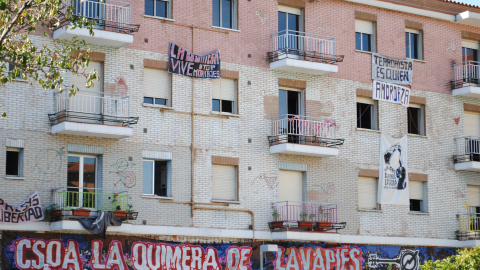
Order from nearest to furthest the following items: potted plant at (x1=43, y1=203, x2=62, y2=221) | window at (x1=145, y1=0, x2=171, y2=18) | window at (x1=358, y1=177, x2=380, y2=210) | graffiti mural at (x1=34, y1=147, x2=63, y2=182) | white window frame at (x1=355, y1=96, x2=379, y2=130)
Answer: potted plant at (x1=43, y1=203, x2=62, y2=221), graffiti mural at (x1=34, y1=147, x2=63, y2=182), window at (x1=145, y1=0, x2=171, y2=18), window at (x1=358, y1=177, x2=380, y2=210), white window frame at (x1=355, y1=96, x2=379, y2=130)

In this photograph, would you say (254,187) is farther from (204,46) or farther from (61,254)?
(61,254)

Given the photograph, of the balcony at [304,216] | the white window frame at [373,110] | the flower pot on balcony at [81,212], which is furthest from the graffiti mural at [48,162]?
the white window frame at [373,110]

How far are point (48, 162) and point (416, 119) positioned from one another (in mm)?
15724

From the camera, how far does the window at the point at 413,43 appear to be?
3816cm

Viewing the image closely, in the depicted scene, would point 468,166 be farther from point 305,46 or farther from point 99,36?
point 99,36

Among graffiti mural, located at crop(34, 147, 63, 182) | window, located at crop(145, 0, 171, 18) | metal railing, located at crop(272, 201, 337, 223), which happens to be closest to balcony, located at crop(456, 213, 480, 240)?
metal railing, located at crop(272, 201, 337, 223)

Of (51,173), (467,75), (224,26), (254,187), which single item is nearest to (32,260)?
(51,173)

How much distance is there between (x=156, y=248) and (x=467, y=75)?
16.0 meters

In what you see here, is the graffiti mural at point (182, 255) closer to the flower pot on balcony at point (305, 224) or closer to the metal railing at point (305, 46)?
the flower pot on balcony at point (305, 224)

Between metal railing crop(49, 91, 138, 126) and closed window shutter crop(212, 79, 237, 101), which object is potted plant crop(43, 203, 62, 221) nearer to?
metal railing crop(49, 91, 138, 126)

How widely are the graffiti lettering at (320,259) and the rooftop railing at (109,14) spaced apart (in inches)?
374

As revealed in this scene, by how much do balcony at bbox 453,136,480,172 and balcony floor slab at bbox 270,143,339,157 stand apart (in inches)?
252

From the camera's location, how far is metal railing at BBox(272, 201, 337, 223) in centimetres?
3322

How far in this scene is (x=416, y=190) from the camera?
37.0m
